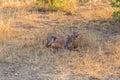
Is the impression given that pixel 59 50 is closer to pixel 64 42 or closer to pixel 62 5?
pixel 64 42

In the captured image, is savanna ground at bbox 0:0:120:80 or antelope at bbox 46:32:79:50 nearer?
savanna ground at bbox 0:0:120:80

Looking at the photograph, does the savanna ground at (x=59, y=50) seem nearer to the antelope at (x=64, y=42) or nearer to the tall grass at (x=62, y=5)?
the antelope at (x=64, y=42)

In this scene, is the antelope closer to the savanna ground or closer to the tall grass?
the savanna ground

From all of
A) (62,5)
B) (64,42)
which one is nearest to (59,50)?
(64,42)

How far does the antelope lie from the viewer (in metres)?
7.23

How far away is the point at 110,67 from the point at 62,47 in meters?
1.39

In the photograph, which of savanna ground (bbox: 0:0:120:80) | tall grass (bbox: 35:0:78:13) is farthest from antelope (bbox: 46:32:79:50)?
tall grass (bbox: 35:0:78:13)

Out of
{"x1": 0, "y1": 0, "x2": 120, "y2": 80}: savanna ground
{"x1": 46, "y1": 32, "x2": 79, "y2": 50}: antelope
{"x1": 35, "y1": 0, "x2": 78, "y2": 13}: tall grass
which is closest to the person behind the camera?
{"x1": 0, "y1": 0, "x2": 120, "y2": 80}: savanna ground

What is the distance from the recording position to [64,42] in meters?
7.32

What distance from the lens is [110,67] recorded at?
20.3 feet

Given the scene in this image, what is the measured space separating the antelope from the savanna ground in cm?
14

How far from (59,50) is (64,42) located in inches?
10.3

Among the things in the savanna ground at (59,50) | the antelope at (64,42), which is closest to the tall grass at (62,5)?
the savanna ground at (59,50)

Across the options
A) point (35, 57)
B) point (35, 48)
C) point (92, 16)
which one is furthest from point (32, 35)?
point (92, 16)
